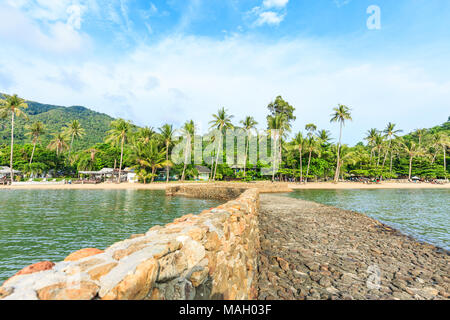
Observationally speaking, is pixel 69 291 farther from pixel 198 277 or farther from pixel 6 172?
pixel 6 172

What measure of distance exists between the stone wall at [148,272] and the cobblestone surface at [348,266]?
4.91 ft

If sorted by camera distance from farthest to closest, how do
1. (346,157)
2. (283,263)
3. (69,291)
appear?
(346,157)
(283,263)
(69,291)

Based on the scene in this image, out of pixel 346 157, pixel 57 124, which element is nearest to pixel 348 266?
pixel 346 157

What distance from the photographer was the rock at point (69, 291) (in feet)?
4.63

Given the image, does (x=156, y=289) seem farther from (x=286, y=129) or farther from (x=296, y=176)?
(x=296, y=176)

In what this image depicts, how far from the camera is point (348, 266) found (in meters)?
5.34

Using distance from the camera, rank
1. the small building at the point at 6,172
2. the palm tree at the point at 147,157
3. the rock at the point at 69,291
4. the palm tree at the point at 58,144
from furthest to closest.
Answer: the palm tree at the point at 58,144 → the palm tree at the point at 147,157 → the small building at the point at 6,172 → the rock at the point at 69,291

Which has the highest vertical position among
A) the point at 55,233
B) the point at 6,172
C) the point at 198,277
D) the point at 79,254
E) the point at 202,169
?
the point at 202,169

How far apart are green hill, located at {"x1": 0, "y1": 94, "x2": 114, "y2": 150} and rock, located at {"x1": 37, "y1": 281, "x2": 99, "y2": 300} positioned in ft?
210

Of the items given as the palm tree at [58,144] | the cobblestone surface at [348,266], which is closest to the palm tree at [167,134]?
the palm tree at [58,144]

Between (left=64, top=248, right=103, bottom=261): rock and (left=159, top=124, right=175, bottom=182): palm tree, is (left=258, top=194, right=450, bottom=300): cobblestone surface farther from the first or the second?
(left=159, top=124, right=175, bottom=182): palm tree

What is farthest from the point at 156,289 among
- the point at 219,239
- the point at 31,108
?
the point at 31,108

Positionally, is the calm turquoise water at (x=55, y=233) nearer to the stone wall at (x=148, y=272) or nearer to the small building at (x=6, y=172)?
the stone wall at (x=148, y=272)
